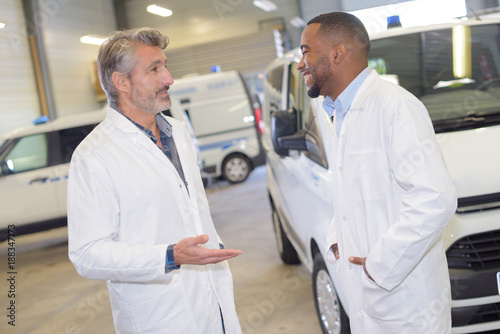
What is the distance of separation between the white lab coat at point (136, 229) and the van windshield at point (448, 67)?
69.1 inches

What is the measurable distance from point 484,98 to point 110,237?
2373 mm

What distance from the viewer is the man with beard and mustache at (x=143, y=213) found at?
1.58 metres

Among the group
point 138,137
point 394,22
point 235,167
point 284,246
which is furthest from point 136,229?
point 235,167

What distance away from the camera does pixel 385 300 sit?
1.65 m

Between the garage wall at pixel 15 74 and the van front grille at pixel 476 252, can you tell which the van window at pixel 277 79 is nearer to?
the van front grille at pixel 476 252

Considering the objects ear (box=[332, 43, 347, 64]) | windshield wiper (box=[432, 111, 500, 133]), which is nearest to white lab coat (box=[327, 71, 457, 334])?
ear (box=[332, 43, 347, 64])

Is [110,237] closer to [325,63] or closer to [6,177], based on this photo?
[325,63]

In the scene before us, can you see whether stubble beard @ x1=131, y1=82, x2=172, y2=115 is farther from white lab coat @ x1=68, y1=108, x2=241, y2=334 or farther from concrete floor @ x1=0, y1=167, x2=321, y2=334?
Result: concrete floor @ x1=0, y1=167, x2=321, y2=334

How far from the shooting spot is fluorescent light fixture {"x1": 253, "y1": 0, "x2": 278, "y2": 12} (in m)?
15.7

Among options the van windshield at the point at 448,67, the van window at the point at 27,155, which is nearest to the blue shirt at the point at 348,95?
the van windshield at the point at 448,67

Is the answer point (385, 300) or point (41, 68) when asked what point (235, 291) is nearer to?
point (385, 300)

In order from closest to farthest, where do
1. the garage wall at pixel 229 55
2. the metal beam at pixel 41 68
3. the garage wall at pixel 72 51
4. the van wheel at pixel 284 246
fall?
the van wheel at pixel 284 246
the metal beam at pixel 41 68
the garage wall at pixel 72 51
the garage wall at pixel 229 55

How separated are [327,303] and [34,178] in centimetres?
594

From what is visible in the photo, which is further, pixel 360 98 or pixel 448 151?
pixel 448 151
